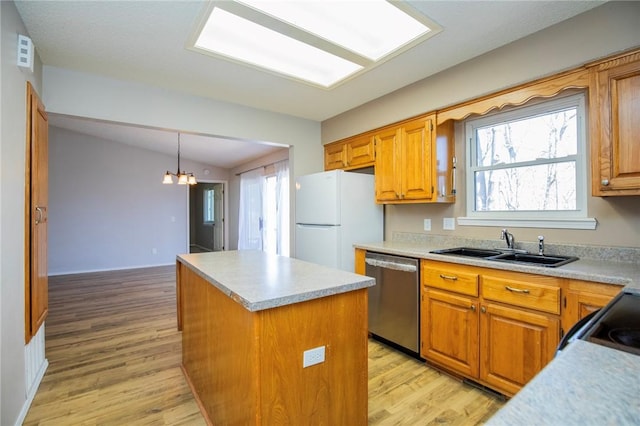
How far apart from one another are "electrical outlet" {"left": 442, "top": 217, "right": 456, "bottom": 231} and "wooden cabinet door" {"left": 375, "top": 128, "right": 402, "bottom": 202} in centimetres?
48

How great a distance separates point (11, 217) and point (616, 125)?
3.34 metres

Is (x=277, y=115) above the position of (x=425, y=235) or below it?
above

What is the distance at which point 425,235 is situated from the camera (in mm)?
2973

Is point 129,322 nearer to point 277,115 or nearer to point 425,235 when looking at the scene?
point 277,115

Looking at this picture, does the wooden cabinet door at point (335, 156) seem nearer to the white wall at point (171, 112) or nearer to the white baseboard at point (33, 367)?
the white wall at point (171, 112)

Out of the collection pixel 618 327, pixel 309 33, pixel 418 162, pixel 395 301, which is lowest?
pixel 395 301

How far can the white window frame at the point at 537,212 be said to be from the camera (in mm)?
2084

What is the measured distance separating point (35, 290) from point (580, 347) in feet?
9.33

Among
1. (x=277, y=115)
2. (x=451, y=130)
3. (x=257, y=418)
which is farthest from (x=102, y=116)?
(x=451, y=130)

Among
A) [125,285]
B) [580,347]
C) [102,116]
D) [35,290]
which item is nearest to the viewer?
[580,347]

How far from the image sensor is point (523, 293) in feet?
6.00

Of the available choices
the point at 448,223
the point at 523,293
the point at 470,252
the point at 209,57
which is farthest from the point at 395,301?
the point at 209,57

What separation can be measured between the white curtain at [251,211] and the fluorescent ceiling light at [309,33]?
390cm

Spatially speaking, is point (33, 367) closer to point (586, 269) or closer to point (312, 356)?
point (312, 356)
